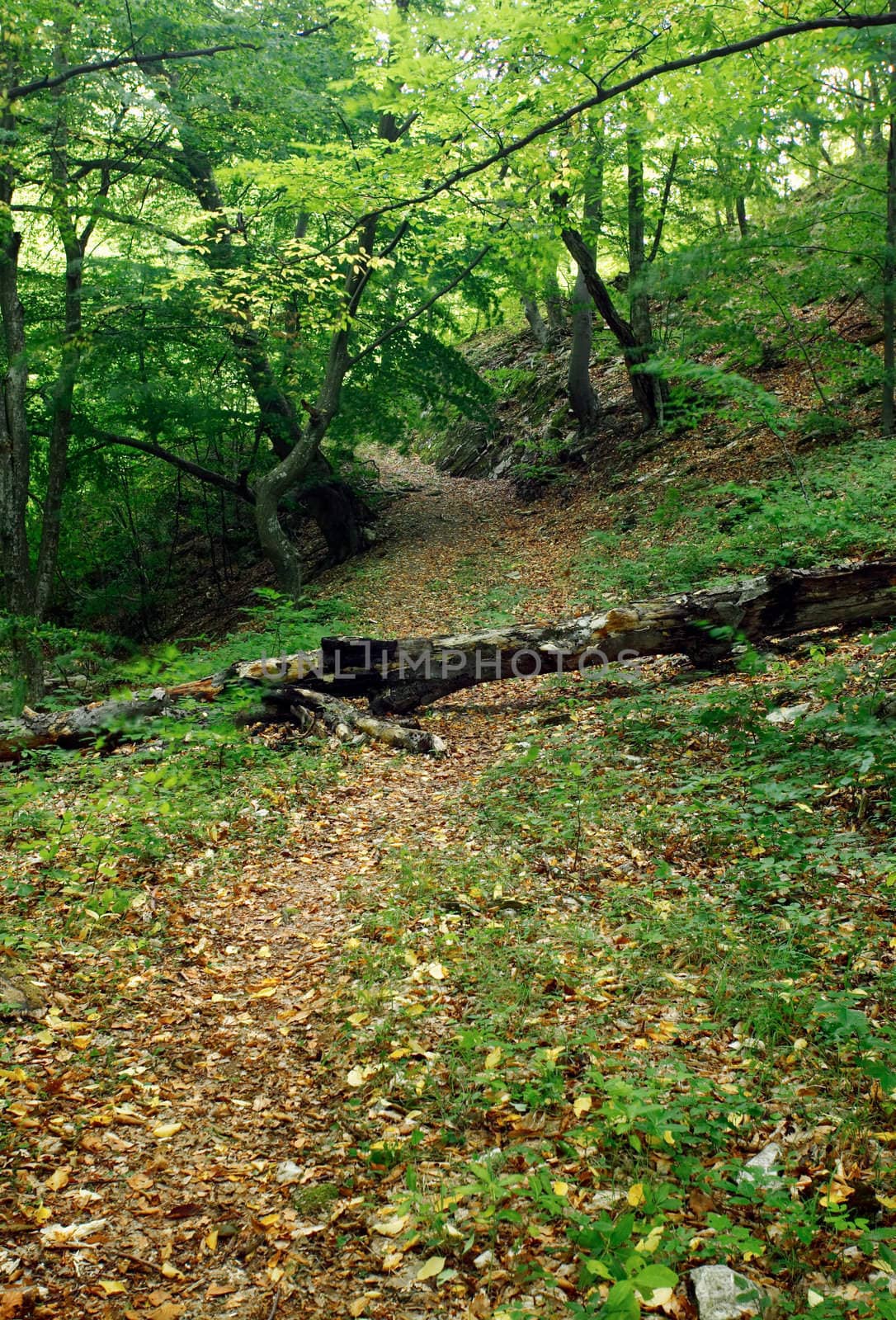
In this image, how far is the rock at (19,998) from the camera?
345 cm

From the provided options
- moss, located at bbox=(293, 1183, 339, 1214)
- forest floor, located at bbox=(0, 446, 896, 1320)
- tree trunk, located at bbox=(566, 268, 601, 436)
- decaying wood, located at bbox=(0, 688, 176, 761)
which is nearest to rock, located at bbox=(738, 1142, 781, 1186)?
forest floor, located at bbox=(0, 446, 896, 1320)

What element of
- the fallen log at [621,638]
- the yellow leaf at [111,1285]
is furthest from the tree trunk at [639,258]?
the yellow leaf at [111,1285]

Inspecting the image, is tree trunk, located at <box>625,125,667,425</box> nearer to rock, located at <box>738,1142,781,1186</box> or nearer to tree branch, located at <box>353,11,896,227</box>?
tree branch, located at <box>353,11,896,227</box>

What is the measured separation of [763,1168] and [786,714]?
156 inches

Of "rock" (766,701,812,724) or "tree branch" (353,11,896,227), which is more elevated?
"tree branch" (353,11,896,227)

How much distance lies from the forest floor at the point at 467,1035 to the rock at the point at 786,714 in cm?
7

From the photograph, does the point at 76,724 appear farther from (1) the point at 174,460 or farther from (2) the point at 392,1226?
(1) the point at 174,460

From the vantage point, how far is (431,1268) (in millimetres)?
2330

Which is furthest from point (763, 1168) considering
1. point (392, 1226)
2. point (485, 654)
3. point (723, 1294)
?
point (485, 654)

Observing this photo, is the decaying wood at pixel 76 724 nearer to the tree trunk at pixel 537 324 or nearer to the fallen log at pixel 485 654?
the fallen log at pixel 485 654

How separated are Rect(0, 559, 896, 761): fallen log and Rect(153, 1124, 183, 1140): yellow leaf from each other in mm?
4506

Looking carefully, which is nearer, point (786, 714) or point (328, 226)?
point (786, 714)

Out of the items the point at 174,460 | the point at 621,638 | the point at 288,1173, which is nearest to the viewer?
the point at 288,1173

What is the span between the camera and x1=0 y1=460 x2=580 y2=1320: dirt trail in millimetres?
2387
